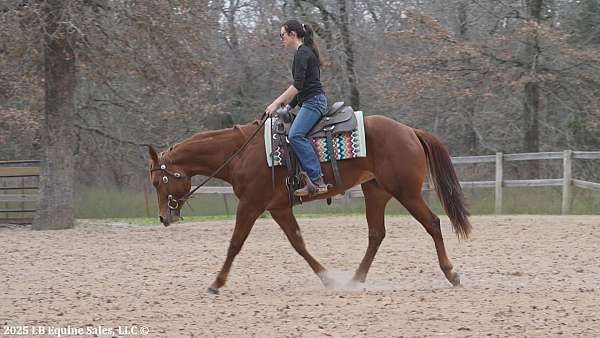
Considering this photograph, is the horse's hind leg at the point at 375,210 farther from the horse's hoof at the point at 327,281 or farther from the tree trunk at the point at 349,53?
the tree trunk at the point at 349,53

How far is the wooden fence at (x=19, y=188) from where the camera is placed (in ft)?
56.9

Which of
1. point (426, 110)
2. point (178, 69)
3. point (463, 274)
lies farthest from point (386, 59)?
→ point (463, 274)

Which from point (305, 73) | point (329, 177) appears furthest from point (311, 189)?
point (305, 73)

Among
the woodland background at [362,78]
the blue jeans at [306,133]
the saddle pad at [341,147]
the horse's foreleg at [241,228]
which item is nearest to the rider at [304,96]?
the blue jeans at [306,133]

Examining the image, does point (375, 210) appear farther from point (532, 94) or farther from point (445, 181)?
point (532, 94)

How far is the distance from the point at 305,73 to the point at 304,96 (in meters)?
0.27

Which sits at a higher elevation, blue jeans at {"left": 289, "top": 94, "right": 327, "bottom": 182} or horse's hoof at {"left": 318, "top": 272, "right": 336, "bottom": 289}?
blue jeans at {"left": 289, "top": 94, "right": 327, "bottom": 182}

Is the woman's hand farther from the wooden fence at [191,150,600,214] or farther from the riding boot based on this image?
the wooden fence at [191,150,600,214]

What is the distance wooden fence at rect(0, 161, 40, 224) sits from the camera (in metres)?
17.3

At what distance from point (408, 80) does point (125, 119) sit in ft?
27.0

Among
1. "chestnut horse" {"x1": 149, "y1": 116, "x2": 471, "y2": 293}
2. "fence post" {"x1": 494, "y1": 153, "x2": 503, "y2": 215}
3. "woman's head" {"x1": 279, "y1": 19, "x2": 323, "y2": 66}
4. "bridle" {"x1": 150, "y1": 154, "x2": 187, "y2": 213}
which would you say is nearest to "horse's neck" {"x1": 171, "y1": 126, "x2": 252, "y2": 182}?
"chestnut horse" {"x1": 149, "y1": 116, "x2": 471, "y2": 293}

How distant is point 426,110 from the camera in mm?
24219

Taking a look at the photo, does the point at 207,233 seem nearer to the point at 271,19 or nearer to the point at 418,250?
the point at 418,250

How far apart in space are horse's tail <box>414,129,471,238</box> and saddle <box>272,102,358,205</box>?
2.73 feet
